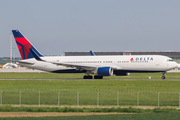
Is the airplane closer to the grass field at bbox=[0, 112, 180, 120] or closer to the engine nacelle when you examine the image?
the engine nacelle

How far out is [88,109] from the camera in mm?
26906

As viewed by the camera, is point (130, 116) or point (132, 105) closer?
point (130, 116)

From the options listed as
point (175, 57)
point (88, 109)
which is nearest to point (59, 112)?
point (88, 109)

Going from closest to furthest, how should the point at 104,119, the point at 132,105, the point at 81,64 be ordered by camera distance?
1. the point at 104,119
2. the point at 132,105
3. the point at 81,64

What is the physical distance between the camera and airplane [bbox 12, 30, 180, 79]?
5706cm

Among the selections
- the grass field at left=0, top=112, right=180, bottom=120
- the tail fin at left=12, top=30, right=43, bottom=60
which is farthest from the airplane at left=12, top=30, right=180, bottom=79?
the grass field at left=0, top=112, right=180, bottom=120

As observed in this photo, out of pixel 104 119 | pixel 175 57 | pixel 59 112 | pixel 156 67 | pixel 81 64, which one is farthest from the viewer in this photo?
pixel 175 57

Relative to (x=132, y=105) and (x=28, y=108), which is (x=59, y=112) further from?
(x=132, y=105)

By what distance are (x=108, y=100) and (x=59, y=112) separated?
6.53 meters

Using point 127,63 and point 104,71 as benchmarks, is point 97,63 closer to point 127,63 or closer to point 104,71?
point 104,71

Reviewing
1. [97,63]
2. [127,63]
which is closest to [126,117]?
[127,63]

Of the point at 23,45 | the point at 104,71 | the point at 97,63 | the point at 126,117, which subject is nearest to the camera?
the point at 126,117

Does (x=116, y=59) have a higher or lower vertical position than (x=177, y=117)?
higher

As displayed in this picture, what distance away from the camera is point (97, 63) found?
6072 centimetres
